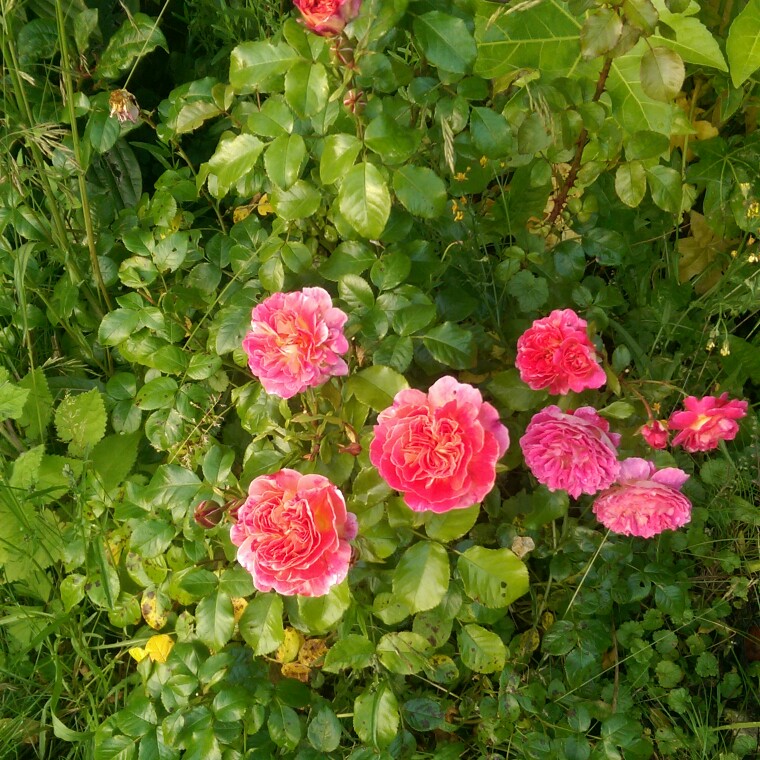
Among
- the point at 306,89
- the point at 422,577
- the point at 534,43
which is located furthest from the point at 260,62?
the point at 422,577

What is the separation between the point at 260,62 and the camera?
44.3 inches

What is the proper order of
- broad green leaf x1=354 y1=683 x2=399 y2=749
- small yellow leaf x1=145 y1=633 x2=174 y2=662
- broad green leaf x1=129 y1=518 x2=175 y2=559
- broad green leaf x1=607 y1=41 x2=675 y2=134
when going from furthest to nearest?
1. broad green leaf x1=607 y1=41 x2=675 y2=134
2. small yellow leaf x1=145 y1=633 x2=174 y2=662
3. broad green leaf x1=129 y1=518 x2=175 y2=559
4. broad green leaf x1=354 y1=683 x2=399 y2=749

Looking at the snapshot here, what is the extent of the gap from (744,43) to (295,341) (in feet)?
3.55

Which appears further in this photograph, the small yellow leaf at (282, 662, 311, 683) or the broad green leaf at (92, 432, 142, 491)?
the broad green leaf at (92, 432, 142, 491)

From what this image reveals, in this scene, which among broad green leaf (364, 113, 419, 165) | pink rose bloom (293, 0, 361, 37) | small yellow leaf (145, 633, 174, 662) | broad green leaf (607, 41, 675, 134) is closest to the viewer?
pink rose bloom (293, 0, 361, 37)

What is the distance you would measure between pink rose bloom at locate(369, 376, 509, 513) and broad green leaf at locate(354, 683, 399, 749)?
0.37 metres

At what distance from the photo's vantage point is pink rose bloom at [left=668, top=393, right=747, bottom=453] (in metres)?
1.21

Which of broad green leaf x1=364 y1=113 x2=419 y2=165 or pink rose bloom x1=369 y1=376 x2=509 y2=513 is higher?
broad green leaf x1=364 y1=113 x2=419 y2=165

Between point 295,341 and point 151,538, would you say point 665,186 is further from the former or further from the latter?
point 151,538

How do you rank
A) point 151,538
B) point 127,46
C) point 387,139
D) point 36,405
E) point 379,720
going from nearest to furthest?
point 387,139, point 379,720, point 151,538, point 127,46, point 36,405

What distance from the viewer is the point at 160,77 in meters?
2.15

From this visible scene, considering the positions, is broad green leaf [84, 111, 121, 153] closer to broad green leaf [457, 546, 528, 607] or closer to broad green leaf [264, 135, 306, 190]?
broad green leaf [264, 135, 306, 190]

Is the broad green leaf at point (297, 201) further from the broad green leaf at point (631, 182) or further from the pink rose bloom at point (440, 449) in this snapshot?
the broad green leaf at point (631, 182)

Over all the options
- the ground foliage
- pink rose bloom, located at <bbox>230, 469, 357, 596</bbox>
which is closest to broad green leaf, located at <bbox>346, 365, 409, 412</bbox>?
the ground foliage
